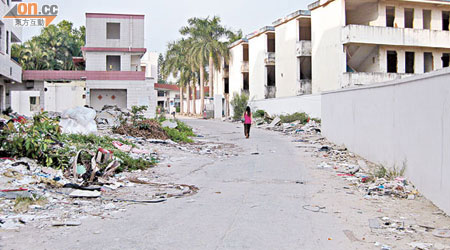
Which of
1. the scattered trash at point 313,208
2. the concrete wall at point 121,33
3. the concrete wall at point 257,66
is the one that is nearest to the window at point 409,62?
the concrete wall at point 257,66

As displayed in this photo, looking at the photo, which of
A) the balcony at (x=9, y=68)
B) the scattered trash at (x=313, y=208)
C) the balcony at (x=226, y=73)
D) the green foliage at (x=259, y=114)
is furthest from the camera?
the balcony at (x=226, y=73)

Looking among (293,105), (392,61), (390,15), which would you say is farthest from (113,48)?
(390,15)

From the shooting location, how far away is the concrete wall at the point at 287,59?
4019cm

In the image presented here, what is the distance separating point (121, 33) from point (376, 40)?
20391 mm

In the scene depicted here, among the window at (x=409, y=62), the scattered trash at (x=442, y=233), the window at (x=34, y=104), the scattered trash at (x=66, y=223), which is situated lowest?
the scattered trash at (x=442, y=233)

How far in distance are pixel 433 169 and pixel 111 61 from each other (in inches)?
1300

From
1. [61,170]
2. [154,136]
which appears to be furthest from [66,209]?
[154,136]

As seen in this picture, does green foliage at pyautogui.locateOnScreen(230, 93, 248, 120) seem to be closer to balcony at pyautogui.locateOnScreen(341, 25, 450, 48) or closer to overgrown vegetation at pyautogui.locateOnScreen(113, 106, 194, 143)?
balcony at pyautogui.locateOnScreen(341, 25, 450, 48)

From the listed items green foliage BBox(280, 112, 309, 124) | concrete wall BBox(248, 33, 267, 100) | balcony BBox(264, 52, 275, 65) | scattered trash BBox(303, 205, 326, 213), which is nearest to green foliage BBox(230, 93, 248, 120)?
concrete wall BBox(248, 33, 267, 100)

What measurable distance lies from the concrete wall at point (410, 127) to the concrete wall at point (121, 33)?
24332 mm

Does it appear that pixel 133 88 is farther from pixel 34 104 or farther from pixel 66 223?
pixel 66 223

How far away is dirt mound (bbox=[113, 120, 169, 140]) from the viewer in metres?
18.7

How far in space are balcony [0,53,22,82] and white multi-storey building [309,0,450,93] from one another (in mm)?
22534

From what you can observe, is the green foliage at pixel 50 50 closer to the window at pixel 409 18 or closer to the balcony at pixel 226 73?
the balcony at pixel 226 73
